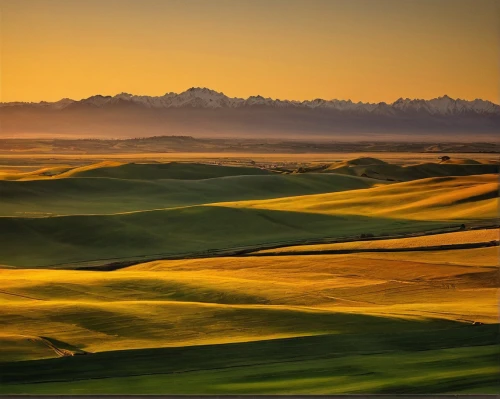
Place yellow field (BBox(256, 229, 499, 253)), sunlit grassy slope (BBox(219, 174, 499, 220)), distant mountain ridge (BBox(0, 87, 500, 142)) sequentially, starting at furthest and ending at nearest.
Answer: sunlit grassy slope (BBox(219, 174, 499, 220)), yellow field (BBox(256, 229, 499, 253)), distant mountain ridge (BBox(0, 87, 500, 142))

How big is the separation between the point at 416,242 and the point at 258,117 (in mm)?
5319

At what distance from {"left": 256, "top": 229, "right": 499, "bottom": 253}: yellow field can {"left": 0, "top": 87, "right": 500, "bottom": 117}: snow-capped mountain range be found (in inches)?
118

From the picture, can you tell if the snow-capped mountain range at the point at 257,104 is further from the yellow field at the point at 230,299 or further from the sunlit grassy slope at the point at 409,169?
the yellow field at the point at 230,299

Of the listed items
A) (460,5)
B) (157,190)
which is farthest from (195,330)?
(157,190)

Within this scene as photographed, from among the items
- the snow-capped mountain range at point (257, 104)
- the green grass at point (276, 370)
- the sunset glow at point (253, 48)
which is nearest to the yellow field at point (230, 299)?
the green grass at point (276, 370)

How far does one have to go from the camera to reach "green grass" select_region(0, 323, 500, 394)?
1134 centimetres

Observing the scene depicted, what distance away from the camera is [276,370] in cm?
1168

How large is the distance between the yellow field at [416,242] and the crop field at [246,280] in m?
0.08

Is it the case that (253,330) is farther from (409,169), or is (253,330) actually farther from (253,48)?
(409,169)

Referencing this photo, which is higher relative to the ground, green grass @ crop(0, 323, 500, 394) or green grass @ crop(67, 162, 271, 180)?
green grass @ crop(67, 162, 271, 180)

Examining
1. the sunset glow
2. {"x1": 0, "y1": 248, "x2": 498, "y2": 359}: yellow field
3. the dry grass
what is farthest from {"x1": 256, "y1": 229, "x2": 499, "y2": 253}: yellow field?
the sunset glow

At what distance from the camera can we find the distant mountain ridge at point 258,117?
14906 millimetres

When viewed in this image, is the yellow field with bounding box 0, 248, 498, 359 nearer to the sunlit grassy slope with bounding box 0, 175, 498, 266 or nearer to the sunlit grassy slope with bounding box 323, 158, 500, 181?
the sunlit grassy slope with bounding box 323, 158, 500, 181

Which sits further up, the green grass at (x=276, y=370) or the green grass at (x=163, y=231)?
the green grass at (x=163, y=231)
